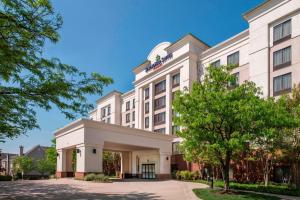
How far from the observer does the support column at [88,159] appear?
3142 centimetres

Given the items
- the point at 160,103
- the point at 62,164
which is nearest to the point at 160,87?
the point at 160,103

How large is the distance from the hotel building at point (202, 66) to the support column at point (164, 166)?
0.21ft

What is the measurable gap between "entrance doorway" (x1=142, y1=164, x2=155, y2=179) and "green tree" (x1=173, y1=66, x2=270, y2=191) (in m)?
21.6

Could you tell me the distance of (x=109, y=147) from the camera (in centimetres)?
4025

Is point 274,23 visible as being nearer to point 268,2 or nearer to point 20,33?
point 268,2

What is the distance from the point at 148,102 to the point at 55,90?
44.2 meters

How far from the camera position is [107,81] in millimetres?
11258

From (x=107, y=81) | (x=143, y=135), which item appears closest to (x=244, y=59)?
(x=143, y=135)

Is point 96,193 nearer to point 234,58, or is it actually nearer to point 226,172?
point 226,172

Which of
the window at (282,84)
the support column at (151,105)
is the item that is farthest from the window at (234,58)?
the support column at (151,105)

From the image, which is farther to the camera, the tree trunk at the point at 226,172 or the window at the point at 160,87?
the window at the point at 160,87

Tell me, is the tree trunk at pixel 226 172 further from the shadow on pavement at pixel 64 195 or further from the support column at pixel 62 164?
the support column at pixel 62 164

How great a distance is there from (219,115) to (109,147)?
23.2m

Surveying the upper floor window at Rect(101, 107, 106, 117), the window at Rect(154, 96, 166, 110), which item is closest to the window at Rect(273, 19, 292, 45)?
the window at Rect(154, 96, 166, 110)
